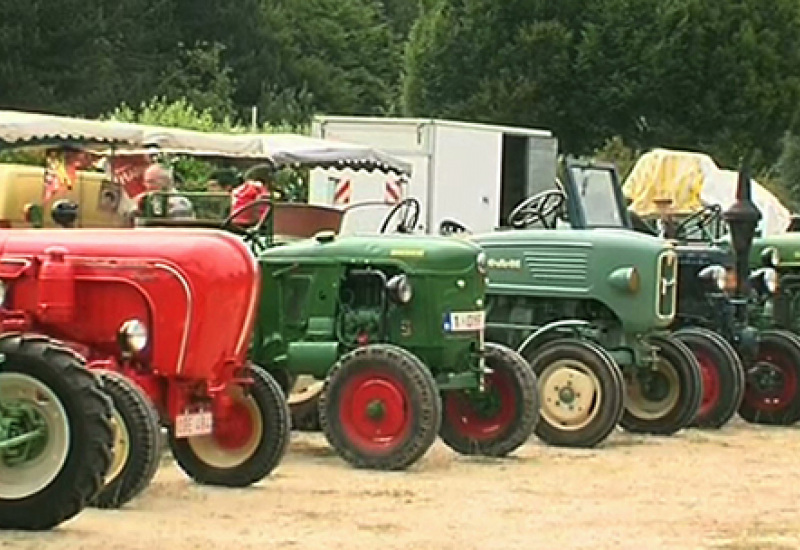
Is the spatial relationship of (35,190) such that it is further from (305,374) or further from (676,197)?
(676,197)

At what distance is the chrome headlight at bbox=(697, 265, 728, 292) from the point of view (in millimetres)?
14945

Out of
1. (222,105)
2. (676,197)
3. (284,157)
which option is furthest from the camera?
(222,105)

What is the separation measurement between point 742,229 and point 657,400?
5.17ft

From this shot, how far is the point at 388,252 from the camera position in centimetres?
1172

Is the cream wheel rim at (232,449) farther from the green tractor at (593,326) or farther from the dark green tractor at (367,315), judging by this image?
the green tractor at (593,326)

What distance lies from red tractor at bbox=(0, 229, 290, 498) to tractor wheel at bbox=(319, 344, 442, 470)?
170cm

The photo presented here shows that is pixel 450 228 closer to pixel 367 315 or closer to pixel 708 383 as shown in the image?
pixel 708 383

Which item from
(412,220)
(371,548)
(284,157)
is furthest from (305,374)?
(284,157)

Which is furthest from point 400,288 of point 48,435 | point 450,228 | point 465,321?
point 48,435

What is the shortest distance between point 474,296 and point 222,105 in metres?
35.4

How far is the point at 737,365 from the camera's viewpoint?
14.4 metres

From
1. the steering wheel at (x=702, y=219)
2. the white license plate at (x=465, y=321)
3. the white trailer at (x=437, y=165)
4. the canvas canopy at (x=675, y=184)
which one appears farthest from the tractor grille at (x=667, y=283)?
the white trailer at (x=437, y=165)

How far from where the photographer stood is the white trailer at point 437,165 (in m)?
24.2

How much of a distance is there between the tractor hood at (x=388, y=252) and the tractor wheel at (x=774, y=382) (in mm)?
4176
